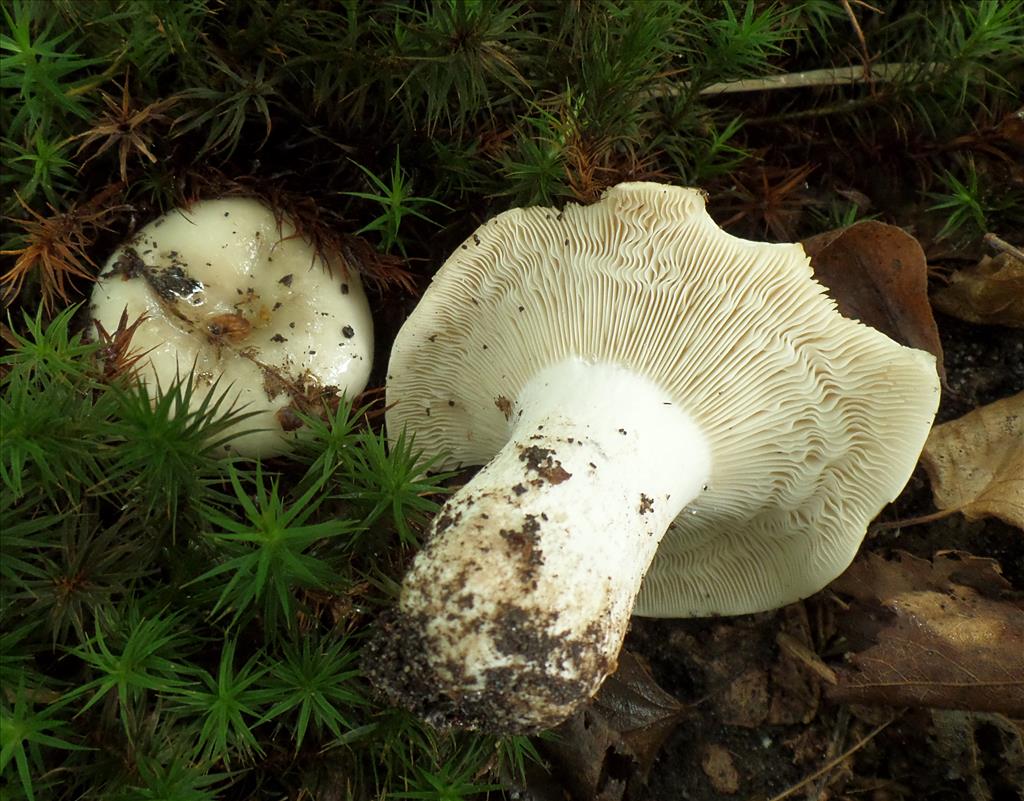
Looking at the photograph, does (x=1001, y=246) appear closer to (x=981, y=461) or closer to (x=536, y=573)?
(x=981, y=461)

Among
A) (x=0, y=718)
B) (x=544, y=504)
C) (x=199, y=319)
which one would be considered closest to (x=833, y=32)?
(x=544, y=504)

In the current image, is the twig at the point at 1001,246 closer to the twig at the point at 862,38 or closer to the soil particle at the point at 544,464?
the twig at the point at 862,38

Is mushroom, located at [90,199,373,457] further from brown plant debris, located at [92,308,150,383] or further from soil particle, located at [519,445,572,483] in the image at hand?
soil particle, located at [519,445,572,483]

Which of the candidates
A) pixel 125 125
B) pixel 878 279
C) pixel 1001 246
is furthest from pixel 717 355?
pixel 125 125

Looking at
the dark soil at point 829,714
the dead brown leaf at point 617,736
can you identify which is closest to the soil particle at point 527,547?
the dead brown leaf at point 617,736

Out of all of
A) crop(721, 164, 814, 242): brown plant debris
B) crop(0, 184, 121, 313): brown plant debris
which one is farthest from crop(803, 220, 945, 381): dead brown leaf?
crop(0, 184, 121, 313): brown plant debris

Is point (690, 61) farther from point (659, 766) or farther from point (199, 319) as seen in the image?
point (659, 766)

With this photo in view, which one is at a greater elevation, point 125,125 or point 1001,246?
point 125,125
